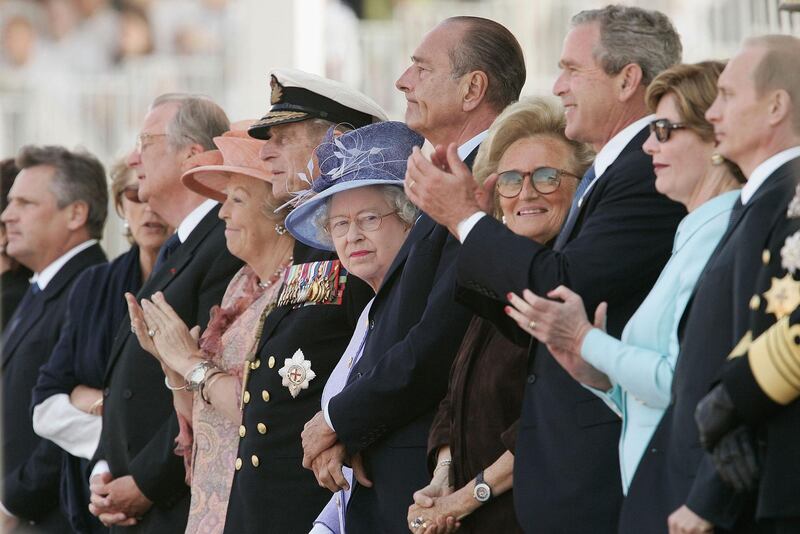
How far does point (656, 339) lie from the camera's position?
12.0 feet

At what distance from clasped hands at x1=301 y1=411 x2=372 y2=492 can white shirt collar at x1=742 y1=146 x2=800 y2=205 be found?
1.71 m

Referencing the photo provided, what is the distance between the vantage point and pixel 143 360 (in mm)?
6121

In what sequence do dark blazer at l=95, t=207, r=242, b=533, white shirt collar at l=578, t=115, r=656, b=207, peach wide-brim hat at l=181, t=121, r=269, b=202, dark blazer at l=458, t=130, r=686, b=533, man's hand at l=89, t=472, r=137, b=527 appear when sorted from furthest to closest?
1. man's hand at l=89, t=472, r=137, b=527
2. dark blazer at l=95, t=207, r=242, b=533
3. peach wide-brim hat at l=181, t=121, r=269, b=202
4. white shirt collar at l=578, t=115, r=656, b=207
5. dark blazer at l=458, t=130, r=686, b=533

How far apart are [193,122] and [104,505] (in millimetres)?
1653

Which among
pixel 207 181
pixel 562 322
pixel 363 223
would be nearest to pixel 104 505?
pixel 207 181

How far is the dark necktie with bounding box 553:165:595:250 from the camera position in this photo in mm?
4160

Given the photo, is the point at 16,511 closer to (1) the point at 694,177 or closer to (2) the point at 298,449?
(2) the point at 298,449

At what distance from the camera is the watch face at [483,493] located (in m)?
4.26

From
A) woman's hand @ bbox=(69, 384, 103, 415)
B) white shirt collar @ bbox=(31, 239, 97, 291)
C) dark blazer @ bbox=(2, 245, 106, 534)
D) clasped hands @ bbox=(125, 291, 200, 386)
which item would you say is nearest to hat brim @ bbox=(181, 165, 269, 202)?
clasped hands @ bbox=(125, 291, 200, 386)

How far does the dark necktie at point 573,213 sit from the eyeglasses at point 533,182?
6.8 inches

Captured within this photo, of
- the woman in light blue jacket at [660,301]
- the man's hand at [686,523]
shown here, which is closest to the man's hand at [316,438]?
the woman in light blue jacket at [660,301]

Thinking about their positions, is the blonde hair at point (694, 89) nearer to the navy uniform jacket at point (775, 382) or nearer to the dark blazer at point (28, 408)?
the navy uniform jacket at point (775, 382)

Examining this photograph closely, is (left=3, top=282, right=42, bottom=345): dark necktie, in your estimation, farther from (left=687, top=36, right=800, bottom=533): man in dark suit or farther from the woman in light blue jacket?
(left=687, top=36, right=800, bottom=533): man in dark suit

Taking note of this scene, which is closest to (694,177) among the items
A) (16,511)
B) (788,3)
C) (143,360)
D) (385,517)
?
(788,3)
